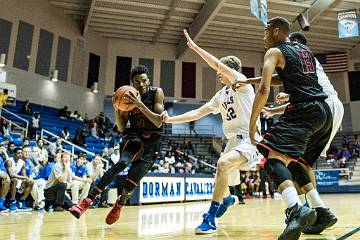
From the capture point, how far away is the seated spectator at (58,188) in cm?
710

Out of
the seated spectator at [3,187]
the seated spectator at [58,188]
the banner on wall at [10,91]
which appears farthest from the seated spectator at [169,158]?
the seated spectator at [3,187]

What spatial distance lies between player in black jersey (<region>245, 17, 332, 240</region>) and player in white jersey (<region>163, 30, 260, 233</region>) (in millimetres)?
732

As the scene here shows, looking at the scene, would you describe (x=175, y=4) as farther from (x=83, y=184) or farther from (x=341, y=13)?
(x=83, y=184)

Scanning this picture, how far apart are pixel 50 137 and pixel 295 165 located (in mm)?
11819

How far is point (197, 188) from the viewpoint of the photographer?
11297 millimetres

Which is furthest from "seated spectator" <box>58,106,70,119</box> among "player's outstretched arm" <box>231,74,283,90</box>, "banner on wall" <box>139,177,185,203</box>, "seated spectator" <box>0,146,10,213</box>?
"player's outstretched arm" <box>231,74,283,90</box>

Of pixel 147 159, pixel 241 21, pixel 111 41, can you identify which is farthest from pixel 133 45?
pixel 147 159

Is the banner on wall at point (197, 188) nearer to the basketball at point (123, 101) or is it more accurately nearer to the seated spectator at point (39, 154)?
the seated spectator at point (39, 154)

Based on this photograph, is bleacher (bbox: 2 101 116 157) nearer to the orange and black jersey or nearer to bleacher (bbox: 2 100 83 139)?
bleacher (bbox: 2 100 83 139)

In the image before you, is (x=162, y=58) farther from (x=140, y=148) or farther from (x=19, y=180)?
(x=140, y=148)

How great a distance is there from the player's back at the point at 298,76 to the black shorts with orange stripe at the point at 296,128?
62 millimetres

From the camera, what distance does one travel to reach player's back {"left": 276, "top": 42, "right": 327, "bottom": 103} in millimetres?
2613

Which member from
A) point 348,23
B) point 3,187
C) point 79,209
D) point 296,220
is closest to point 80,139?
point 3,187

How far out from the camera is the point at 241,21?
64.0 ft
